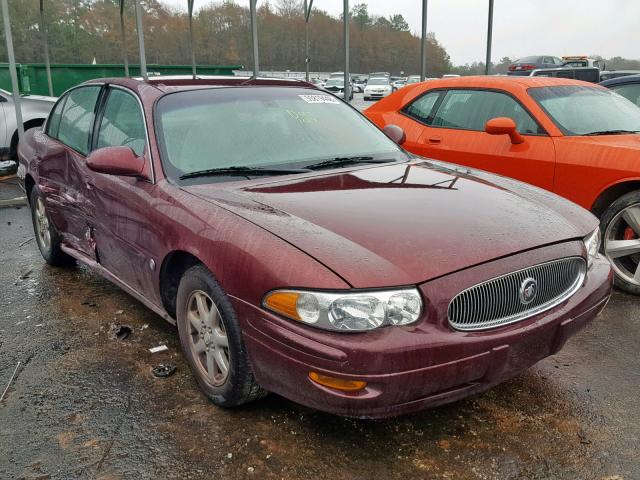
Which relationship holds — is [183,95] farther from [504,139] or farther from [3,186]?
[3,186]

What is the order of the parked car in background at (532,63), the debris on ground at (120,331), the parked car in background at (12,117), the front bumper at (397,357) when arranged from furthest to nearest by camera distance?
the parked car in background at (532,63)
the parked car in background at (12,117)
the debris on ground at (120,331)
the front bumper at (397,357)

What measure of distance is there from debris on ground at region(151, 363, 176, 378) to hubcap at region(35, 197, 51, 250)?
216 centimetres

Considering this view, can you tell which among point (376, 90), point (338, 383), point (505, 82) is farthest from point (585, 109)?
point (376, 90)

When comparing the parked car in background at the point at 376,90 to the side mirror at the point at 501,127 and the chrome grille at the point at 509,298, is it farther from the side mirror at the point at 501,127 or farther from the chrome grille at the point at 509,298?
the chrome grille at the point at 509,298

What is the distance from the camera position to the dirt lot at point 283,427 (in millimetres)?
2307

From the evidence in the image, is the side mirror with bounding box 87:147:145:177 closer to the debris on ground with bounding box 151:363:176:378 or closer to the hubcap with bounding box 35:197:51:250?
the debris on ground with bounding box 151:363:176:378

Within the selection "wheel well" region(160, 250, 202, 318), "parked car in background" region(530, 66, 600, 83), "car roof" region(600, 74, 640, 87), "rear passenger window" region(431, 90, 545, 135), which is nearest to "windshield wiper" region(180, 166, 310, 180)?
"wheel well" region(160, 250, 202, 318)

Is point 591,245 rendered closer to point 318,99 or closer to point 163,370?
point 318,99

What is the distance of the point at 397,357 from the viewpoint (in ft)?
6.64

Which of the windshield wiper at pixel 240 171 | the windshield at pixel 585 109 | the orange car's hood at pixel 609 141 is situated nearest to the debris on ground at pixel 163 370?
the windshield wiper at pixel 240 171

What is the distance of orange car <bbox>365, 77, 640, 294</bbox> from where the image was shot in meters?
4.21

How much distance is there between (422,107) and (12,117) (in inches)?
295

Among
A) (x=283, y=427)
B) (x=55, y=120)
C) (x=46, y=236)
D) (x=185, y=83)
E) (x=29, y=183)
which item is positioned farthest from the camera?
(x=29, y=183)

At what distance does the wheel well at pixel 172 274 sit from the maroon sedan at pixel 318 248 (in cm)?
1
